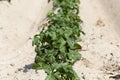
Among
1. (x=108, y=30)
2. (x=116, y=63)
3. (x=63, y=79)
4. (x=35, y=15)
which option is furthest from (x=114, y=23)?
(x=63, y=79)

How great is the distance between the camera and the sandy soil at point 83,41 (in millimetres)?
9148

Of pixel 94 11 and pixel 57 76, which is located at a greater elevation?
pixel 94 11

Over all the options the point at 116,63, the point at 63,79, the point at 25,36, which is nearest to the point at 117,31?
the point at 116,63

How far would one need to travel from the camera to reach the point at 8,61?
10555 millimetres

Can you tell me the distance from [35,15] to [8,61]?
3853 mm

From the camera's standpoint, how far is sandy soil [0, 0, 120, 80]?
9.15 m

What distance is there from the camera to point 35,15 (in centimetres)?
1412

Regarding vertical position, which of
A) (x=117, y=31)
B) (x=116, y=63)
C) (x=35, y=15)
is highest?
(x=35, y=15)

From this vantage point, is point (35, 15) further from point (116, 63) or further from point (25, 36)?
point (116, 63)

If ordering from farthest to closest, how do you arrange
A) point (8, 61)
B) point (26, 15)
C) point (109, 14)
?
point (26, 15) < point (109, 14) < point (8, 61)

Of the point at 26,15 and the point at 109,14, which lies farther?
the point at 26,15

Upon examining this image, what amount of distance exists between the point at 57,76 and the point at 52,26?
2.42m

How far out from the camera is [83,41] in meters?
10.7

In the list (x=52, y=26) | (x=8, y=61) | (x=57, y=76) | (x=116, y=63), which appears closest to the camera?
(x=57, y=76)
